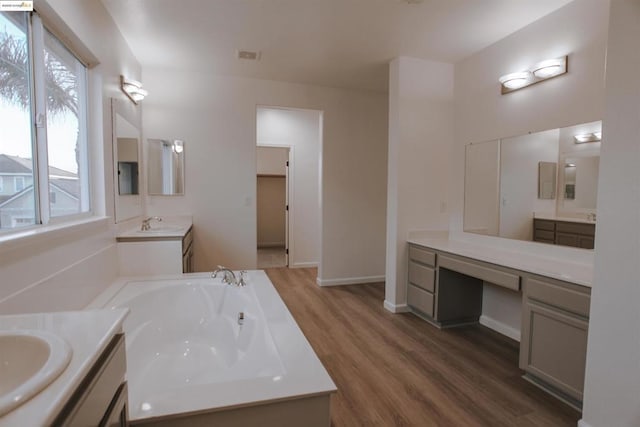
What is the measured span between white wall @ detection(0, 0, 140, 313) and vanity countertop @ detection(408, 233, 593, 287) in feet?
8.84

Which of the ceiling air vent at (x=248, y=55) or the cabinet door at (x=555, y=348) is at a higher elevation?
the ceiling air vent at (x=248, y=55)

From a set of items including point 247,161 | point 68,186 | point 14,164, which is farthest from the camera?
point 247,161

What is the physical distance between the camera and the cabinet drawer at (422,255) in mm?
3068

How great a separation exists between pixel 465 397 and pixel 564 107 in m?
2.17

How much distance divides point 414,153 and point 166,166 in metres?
2.79

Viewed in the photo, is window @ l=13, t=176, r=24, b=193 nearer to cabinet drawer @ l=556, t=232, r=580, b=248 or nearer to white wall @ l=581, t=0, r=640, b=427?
white wall @ l=581, t=0, r=640, b=427

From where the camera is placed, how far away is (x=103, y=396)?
2.79 ft

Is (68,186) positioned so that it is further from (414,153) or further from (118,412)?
(414,153)

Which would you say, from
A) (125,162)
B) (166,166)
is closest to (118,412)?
(125,162)

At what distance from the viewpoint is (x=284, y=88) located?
416cm

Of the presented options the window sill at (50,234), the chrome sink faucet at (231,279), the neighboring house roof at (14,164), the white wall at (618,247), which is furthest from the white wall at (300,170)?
the white wall at (618,247)

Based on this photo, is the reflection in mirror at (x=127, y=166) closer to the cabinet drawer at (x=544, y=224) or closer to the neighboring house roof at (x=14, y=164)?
the neighboring house roof at (x=14, y=164)

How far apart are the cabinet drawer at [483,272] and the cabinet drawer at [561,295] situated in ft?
0.41

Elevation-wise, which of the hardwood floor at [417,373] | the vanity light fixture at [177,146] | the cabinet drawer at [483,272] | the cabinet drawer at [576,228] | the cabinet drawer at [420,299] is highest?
the vanity light fixture at [177,146]
